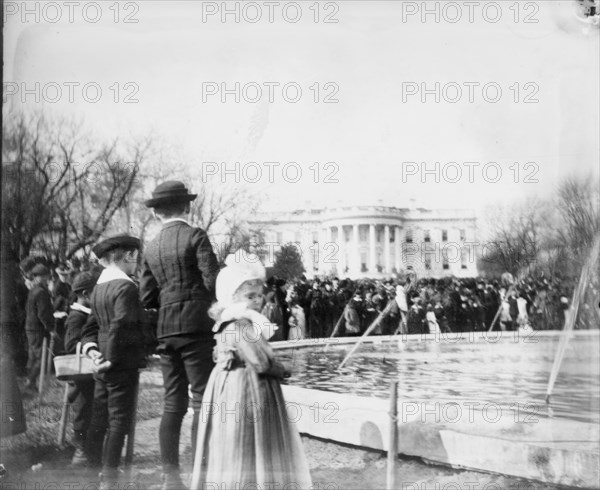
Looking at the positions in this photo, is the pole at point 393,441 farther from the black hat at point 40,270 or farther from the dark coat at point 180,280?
the black hat at point 40,270

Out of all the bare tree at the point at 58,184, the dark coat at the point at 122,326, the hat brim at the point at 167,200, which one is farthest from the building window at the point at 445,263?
the bare tree at the point at 58,184

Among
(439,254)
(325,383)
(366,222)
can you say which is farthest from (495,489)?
(366,222)

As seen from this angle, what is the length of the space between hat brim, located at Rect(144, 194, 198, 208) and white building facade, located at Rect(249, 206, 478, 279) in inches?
15.0

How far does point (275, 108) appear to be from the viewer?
12.8 ft

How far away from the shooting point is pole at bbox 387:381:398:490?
3.59m

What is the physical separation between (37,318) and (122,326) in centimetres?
60

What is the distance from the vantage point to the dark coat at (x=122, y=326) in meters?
3.69

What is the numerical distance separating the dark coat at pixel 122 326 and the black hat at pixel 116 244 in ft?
0.64

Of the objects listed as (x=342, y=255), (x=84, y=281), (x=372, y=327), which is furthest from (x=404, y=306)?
(x=84, y=281)

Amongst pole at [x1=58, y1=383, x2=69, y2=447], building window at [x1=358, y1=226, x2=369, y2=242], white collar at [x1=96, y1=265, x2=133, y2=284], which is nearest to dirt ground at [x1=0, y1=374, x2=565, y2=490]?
pole at [x1=58, y1=383, x2=69, y2=447]

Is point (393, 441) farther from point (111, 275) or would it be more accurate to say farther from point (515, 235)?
point (111, 275)

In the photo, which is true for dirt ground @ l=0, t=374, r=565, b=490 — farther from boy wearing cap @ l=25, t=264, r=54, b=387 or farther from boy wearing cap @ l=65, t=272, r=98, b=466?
boy wearing cap @ l=25, t=264, r=54, b=387

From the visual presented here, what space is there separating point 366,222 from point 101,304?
1.55m

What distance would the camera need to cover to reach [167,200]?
3.78 meters
